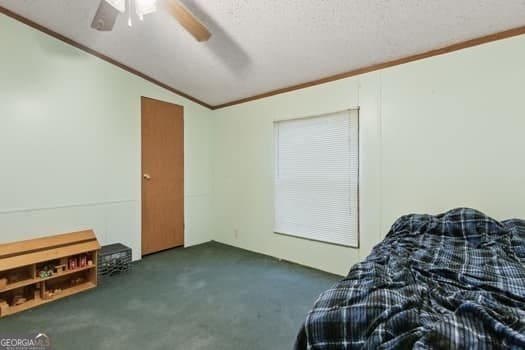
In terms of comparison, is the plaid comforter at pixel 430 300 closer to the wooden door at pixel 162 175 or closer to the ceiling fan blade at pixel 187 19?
the ceiling fan blade at pixel 187 19

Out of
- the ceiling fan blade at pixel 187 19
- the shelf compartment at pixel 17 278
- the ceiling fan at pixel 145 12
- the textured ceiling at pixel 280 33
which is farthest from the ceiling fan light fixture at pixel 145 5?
the shelf compartment at pixel 17 278

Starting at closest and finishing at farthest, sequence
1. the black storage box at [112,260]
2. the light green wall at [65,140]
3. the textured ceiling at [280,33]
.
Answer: the textured ceiling at [280,33] < the light green wall at [65,140] < the black storage box at [112,260]

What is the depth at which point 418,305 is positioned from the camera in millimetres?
940

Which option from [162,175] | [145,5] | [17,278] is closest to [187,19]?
[145,5]

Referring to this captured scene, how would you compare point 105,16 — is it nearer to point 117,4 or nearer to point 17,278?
point 117,4

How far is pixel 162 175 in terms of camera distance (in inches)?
147

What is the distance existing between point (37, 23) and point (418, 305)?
3803 mm

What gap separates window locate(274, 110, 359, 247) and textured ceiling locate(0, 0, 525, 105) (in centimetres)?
59

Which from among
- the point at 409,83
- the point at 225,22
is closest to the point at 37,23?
the point at 225,22

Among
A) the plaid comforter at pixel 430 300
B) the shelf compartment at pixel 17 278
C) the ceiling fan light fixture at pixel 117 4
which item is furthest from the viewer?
the shelf compartment at pixel 17 278

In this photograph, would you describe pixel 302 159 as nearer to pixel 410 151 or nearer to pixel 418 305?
pixel 410 151

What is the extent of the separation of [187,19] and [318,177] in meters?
2.08

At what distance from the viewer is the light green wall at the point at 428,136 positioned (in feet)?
6.63

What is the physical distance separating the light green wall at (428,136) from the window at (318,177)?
0.10m
